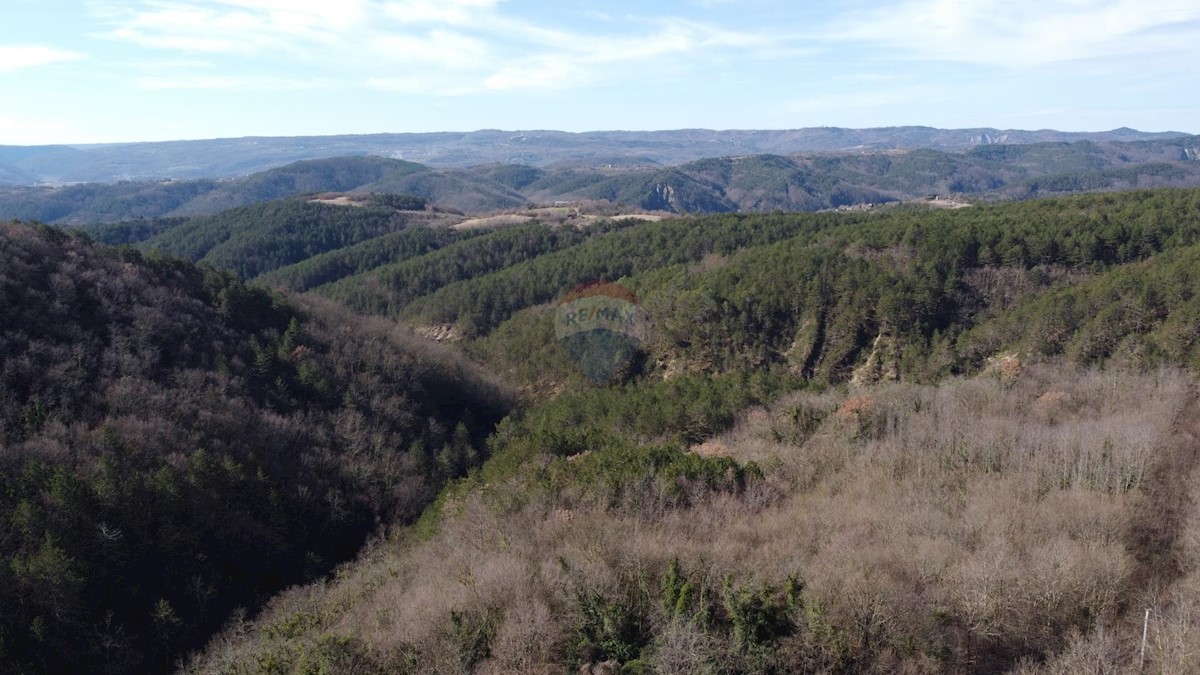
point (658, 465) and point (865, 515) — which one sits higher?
point (865, 515)

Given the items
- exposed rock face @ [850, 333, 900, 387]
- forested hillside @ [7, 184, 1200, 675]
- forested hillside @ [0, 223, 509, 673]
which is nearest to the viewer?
forested hillside @ [7, 184, 1200, 675]

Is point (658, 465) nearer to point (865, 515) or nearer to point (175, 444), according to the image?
point (865, 515)

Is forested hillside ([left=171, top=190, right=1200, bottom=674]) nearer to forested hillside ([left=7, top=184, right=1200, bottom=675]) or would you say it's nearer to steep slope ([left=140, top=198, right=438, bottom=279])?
forested hillside ([left=7, top=184, right=1200, bottom=675])

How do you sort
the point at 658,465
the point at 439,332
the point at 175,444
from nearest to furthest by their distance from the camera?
the point at 658,465 < the point at 175,444 < the point at 439,332

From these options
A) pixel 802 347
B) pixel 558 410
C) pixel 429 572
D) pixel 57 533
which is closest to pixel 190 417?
pixel 57 533

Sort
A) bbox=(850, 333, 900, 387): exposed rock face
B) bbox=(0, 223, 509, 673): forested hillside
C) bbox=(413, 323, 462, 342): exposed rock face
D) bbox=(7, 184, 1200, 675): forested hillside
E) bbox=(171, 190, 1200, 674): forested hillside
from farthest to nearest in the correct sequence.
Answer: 1. bbox=(413, 323, 462, 342): exposed rock face
2. bbox=(850, 333, 900, 387): exposed rock face
3. bbox=(0, 223, 509, 673): forested hillside
4. bbox=(7, 184, 1200, 675): forested hillside
5. bbox=(171, 190, 1200, 674): forested hillside

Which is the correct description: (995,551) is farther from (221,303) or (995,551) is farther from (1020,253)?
(221,303)

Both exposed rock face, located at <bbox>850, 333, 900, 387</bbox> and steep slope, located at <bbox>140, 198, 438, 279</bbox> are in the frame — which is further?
steep slope, located at <bbox>140, 198, 438, 279</bbox>

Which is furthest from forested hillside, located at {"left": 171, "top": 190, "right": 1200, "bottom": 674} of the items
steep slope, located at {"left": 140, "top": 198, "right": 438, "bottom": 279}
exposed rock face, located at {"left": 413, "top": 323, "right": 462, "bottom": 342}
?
steep slope, located at {"left": 140, "top": 198, "right": 438, "bottom": 279}

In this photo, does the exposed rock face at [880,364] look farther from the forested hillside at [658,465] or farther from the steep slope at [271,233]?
the steep slope at [271,233]

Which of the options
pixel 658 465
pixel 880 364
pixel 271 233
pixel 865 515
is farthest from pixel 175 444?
pixel 271 233
